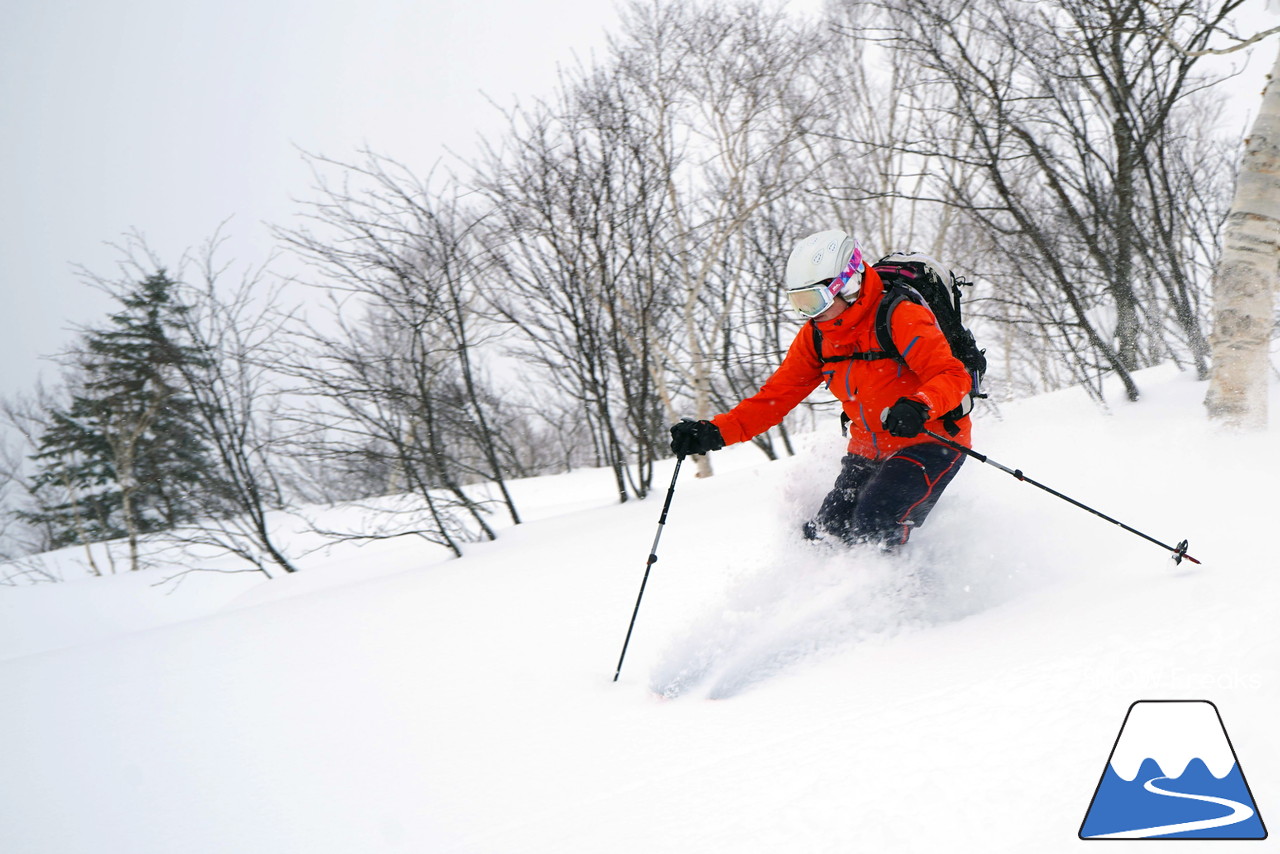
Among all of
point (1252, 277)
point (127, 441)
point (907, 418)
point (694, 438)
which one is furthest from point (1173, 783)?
point (127, 441)

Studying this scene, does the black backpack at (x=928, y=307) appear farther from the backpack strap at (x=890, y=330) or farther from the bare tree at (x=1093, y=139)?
the bare tree at (x=1093, y=139)

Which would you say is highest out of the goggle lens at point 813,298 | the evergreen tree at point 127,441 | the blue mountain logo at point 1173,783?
the evergreen tree at point 127,441

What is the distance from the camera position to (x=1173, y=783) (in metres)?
1.64

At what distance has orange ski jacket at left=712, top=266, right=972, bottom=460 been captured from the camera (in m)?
3.14

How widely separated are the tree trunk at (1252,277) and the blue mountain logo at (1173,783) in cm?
332

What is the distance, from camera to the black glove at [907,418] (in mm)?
2900

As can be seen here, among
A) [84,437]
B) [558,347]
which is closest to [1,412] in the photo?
[84,437]

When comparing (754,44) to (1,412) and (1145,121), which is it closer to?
(1145,121)

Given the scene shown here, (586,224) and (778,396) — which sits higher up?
(586,224)

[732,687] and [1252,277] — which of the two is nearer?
[732,687]

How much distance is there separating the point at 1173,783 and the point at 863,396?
2165 mm

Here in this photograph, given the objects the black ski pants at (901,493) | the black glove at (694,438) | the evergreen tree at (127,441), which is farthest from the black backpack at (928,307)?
the evergreen tree at (127,441)

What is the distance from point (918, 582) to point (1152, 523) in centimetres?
129

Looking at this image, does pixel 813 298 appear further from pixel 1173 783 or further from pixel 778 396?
pixel 1173 783
